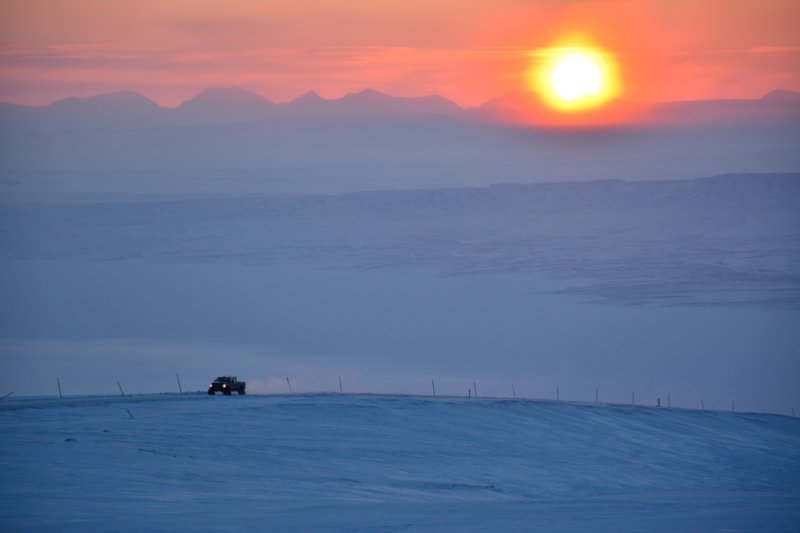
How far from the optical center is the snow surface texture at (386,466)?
31.1 meters

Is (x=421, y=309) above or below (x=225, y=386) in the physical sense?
above

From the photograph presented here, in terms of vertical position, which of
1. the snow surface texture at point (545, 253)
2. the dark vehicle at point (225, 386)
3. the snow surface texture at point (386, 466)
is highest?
the snow surface texture at point (545, 253)

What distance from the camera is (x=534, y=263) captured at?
158 m

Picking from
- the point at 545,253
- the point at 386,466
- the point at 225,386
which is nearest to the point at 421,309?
the point at 545,253

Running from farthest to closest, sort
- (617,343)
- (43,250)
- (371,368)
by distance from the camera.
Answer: (43,250) → (617,343) → (371,368)

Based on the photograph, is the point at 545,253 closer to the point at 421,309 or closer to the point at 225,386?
the point at 421,309

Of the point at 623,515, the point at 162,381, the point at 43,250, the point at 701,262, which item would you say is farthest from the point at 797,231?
the point at 623,515

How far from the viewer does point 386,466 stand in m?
40.0

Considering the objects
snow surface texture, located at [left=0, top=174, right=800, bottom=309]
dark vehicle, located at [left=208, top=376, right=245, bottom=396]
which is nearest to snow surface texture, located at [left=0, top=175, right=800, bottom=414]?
snow surface texture, located at [left=0, top=174, right=800, bottom=309]

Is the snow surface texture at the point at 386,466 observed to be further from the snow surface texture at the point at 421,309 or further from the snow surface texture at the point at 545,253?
the snow surface texture at the point at 545,253

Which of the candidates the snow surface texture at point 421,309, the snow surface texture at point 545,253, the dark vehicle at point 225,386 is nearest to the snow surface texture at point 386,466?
the dark vehicle at point 225,386

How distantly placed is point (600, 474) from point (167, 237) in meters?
154

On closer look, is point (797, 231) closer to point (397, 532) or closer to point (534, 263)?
point (534, 263)

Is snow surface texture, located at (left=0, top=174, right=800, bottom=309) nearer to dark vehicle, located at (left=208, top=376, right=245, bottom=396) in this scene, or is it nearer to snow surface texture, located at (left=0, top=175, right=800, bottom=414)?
snow surface texture, located at (left=0, top=175, right=800, bottom=414)
